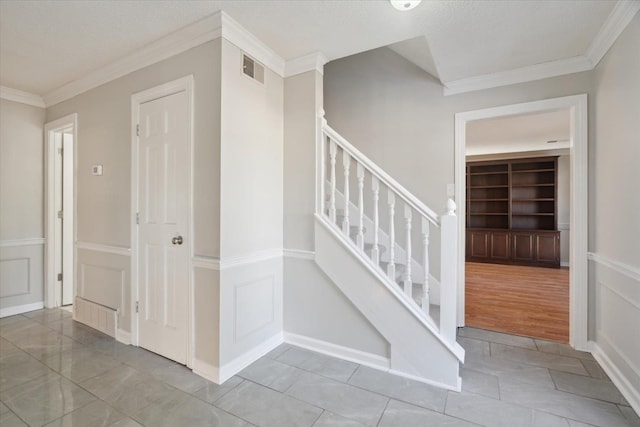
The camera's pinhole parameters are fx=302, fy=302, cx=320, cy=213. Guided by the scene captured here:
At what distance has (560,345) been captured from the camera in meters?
2.64

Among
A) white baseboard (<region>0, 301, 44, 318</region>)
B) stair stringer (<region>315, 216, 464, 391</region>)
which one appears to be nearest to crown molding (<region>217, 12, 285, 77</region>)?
stair stringer (<region>315, 216, 464, 391</region>)

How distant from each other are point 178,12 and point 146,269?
1.94 m

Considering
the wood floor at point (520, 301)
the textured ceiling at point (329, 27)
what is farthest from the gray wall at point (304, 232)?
the wood floor at point (520, 301)

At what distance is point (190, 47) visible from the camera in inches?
88.2

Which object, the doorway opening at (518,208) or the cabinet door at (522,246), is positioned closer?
the doorway opening at (518,208)

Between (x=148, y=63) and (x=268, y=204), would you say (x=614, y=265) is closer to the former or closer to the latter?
(x=268, y=204)

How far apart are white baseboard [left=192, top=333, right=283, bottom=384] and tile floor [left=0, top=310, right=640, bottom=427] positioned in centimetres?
5

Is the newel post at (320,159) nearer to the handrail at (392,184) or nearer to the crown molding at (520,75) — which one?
the handrail at (392,184)

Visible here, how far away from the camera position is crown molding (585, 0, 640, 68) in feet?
5.99

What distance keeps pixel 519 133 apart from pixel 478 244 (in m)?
2.67

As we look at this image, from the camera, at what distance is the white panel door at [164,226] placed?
2283 mm

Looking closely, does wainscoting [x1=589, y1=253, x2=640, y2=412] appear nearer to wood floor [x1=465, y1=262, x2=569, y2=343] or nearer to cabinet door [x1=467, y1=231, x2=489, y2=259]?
wood floor [x1=465, y1=262, x2=569, y2=343]

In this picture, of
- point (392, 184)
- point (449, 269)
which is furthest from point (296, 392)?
point (392, 184)

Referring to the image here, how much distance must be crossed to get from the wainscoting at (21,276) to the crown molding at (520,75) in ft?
15.9
